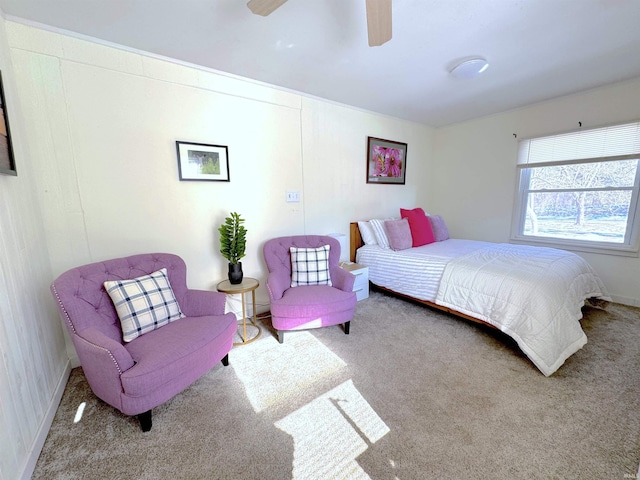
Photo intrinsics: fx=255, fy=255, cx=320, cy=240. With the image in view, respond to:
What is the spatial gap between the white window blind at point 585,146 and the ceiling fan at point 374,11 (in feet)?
10.4

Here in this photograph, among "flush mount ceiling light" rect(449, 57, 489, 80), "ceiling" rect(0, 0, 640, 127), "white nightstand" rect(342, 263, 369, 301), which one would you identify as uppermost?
"ceiling" rect(0, 0, 640, 127)

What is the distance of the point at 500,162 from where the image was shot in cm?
379

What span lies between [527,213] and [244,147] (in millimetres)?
3921

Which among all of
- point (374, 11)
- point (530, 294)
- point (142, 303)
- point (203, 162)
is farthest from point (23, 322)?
point (530, 294)

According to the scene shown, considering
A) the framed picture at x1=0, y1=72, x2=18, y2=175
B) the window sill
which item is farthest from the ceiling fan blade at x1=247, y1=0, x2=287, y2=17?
the window sill

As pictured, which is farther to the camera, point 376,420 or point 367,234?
point 367,234

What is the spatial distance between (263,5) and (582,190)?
4.05m

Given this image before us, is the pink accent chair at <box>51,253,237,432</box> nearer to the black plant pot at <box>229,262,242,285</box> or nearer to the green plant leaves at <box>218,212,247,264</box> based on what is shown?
the black plant pot at <box>229,262,242,285</box>

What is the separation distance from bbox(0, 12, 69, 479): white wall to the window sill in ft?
16.6

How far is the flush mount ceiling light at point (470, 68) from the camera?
2.20 m

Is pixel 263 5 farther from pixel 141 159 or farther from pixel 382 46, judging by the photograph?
pixel 141 159

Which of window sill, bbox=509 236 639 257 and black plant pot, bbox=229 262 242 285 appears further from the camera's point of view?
window sill, bbox=509 236 639 257

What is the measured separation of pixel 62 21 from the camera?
1.70 m

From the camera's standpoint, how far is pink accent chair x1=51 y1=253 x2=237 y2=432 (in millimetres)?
1331
